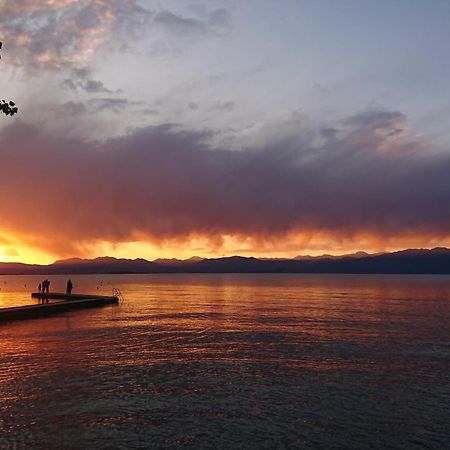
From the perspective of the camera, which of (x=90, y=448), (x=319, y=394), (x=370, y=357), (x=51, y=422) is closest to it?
(x=90, y=448)

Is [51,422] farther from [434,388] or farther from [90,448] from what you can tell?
[434,388]

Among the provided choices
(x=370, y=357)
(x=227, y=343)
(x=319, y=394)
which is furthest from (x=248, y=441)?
(x=227, y=343)

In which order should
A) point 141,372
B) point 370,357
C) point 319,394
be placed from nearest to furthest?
point 319,394 → point 141,372 → point 370,357

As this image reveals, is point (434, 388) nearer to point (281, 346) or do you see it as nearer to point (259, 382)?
point (259, 382)

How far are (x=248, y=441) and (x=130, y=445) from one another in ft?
15.1

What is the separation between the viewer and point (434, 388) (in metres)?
25.9

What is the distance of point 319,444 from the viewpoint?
1772 centimetres

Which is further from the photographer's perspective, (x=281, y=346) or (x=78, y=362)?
(x=281, y=346)

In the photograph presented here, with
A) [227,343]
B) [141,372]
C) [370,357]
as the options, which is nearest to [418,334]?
[370,357]

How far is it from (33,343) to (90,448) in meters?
25.0

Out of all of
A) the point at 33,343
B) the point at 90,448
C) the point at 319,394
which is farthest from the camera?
the point at 33,343

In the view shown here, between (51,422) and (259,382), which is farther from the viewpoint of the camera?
(259,382)

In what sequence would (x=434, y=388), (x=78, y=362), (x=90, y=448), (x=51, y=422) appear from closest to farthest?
(x=90, y=448)
(x=51, y=422)
(x=434, y=388)
(x=78, y=362)

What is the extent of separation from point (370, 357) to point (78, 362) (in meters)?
21.6
